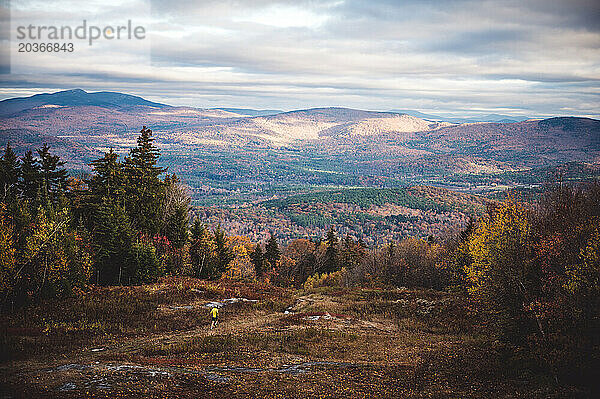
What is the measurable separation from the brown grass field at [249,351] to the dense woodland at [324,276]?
2292mm

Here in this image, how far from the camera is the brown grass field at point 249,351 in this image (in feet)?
58.7

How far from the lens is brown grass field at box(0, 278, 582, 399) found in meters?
17.9

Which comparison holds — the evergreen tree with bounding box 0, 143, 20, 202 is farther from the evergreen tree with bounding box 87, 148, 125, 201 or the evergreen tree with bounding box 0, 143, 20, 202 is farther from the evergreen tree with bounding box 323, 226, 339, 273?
the evergreen tree with bounding box 323, 226, 339, 273

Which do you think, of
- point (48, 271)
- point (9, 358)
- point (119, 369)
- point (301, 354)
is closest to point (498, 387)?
point (301, 354)

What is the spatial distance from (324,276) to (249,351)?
58975mm

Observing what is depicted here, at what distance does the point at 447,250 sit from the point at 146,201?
179ft

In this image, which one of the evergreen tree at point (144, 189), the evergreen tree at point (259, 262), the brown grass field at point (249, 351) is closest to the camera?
the brown grass field at point (249, 351)

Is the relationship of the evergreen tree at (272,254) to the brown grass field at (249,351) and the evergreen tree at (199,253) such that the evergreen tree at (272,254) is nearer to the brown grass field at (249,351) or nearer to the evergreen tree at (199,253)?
the evergreen tree at (199,253)

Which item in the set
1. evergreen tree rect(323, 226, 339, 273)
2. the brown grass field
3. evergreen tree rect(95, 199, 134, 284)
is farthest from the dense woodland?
evergreen tree rect(323, 226, 339, 273)

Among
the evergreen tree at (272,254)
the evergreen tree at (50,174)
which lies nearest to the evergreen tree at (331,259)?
the evergreen tree at (272,254)

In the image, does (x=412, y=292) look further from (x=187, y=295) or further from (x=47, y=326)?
(x=47, y=326)

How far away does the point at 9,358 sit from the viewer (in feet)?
67.8

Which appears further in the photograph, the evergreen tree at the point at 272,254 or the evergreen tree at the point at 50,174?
the evergreen tree at the point at 272,254

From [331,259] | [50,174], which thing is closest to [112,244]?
[50,174]
